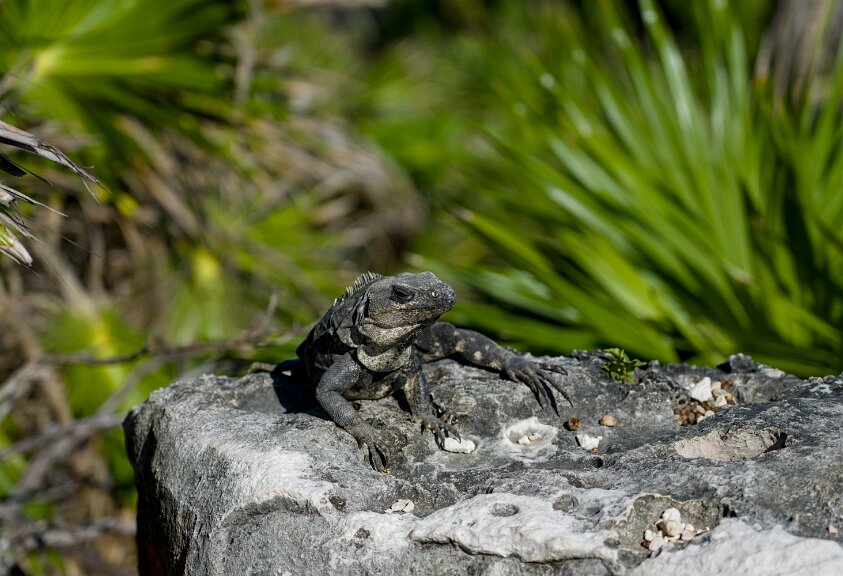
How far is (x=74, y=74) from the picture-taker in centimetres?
499

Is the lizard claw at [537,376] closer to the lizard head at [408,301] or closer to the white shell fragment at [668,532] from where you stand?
the lizard head at [408,301]

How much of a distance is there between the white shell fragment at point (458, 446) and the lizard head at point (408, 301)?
0.33 meters

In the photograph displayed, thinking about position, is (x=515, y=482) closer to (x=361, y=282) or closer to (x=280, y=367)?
(x=361, y=282)

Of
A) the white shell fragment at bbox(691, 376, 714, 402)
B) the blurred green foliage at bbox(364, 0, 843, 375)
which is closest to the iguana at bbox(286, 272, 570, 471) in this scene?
the white shell fragment at bbox(691, 376, 714, 402)

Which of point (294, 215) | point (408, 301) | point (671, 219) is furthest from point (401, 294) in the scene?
point (294, 215)

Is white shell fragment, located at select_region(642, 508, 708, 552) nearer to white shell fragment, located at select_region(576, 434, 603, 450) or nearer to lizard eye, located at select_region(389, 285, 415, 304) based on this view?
white shell fragment, located at select_region(576, 434, 603, 450)

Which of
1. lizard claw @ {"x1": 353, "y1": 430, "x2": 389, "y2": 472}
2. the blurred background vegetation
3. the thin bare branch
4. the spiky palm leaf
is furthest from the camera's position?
the thin bare branch

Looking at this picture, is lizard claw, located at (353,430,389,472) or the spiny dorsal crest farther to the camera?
the spiny dorsal crest

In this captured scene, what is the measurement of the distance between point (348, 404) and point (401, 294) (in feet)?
1.11

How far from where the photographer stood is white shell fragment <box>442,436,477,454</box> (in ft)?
8.59

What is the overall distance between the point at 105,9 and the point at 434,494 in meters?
3.72

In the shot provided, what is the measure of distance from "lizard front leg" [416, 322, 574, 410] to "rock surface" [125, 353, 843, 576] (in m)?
0.04

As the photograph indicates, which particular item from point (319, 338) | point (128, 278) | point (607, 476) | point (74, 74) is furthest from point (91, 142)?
point (607, 476)

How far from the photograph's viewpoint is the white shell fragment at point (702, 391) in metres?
2.79
